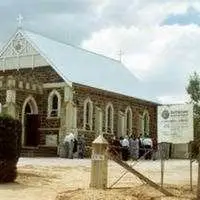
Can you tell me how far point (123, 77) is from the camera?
4897cm

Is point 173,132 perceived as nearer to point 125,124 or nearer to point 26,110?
point 26,110

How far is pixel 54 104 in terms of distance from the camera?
40125 millimetres

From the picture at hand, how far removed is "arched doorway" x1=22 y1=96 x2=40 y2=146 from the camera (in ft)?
130

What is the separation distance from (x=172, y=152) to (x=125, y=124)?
484 cm

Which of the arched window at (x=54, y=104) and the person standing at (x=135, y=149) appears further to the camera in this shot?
the arched window at (x=54, y=104)

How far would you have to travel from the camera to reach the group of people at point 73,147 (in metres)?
35.8

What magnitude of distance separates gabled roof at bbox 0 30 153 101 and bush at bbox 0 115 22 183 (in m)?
22.0

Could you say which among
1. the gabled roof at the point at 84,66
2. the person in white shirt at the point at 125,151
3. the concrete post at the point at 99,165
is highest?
the gabled roof at the point at 84,66

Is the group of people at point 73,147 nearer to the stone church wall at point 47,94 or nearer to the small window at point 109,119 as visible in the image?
the stone church wall at point 47,94

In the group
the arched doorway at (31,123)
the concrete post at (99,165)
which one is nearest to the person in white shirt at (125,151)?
the arched doorway at (31,123)

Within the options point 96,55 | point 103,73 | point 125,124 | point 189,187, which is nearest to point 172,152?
point 125,124

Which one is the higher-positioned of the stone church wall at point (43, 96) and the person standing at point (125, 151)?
the stone church wall at point (43, 96)

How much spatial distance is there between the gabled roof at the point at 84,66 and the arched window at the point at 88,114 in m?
1.22

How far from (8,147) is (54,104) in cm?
2404
